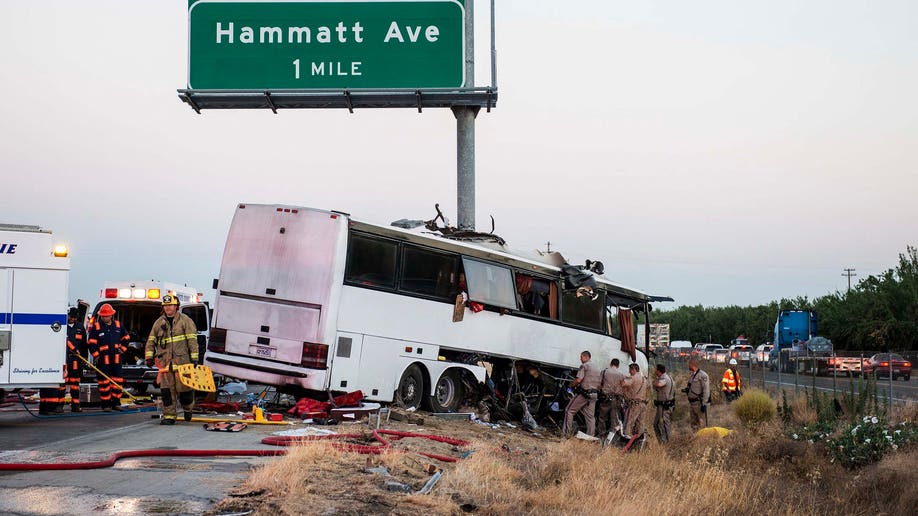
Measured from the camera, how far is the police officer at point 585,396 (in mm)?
18906

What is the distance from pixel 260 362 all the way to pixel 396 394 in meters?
2.27

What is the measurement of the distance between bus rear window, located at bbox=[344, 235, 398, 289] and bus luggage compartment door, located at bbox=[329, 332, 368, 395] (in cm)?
89

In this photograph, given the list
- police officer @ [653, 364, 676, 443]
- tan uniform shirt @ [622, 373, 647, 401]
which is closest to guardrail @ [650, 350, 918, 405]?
police officer @ [653, 364, 676, 443]

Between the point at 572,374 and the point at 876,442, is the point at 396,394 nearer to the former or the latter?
the point at 572,374

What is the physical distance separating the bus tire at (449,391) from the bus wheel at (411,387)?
49 centimetres

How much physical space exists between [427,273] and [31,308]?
244 inches

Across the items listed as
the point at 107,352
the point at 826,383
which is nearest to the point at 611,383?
the point at 107,352

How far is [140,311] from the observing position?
22.1 meters

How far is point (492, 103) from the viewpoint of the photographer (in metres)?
23.5

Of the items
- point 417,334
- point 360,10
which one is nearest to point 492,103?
point 360,10

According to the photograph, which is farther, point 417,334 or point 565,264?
point 565,264

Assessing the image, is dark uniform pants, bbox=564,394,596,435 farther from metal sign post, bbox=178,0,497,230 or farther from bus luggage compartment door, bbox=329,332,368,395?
metal sign post, bbox=178,0,497,230

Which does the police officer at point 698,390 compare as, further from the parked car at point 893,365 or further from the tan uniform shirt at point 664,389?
the parked car at point 893,365

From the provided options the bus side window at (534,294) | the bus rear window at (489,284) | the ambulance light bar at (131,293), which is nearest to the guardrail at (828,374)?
the bus side window at (534,294)
